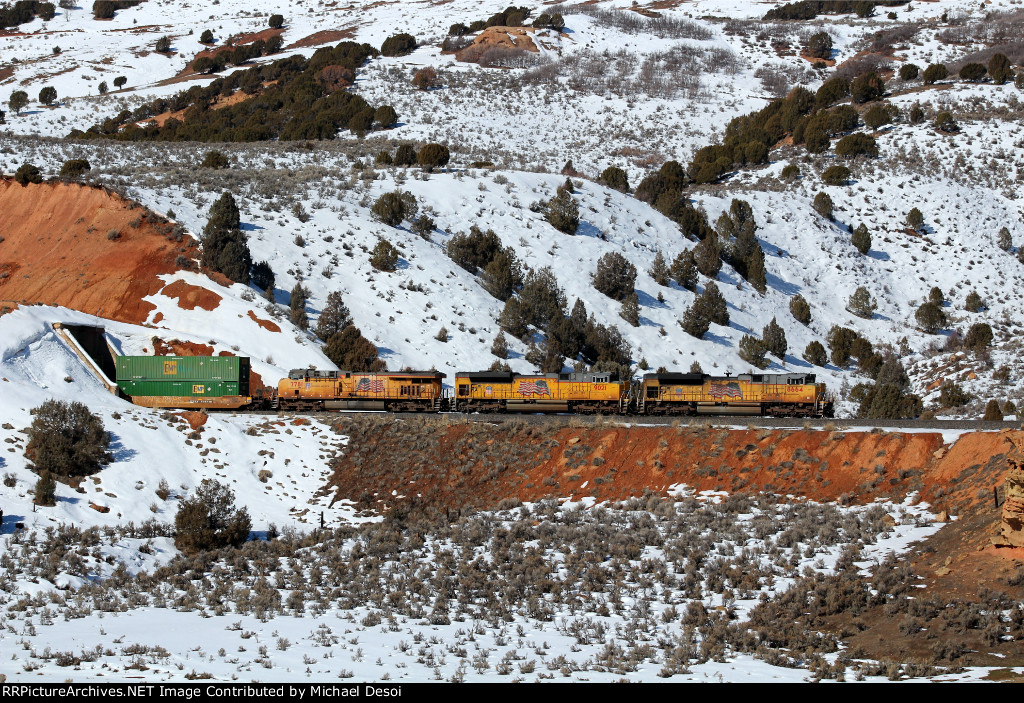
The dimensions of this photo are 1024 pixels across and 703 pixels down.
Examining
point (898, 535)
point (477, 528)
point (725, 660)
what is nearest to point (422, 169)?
point (477, 528)

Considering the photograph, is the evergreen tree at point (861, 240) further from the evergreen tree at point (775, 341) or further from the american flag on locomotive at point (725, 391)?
the american flag on locomotive at point (725, 391)

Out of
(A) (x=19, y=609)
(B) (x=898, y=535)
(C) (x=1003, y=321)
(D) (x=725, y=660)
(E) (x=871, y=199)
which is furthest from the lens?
(E) (x=871, y=199)

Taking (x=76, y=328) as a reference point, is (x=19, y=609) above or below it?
above

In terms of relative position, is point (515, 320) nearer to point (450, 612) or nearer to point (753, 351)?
point (753, 351)

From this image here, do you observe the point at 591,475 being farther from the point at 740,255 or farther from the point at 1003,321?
the point at 1003,321

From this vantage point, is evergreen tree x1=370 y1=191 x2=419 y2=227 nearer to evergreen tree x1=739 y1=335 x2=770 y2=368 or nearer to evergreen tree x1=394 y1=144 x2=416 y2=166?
evergreen tree x1=394 y1=144 x2=416 y2=166
